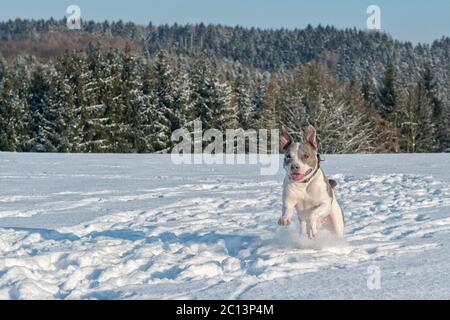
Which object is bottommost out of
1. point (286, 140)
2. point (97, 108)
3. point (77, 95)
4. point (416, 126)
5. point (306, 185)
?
point (306, 185)

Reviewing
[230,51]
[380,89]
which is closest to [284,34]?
[230,51]

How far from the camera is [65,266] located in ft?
16.4

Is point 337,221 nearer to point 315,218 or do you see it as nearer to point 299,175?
point 315,218

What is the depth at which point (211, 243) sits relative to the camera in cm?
591

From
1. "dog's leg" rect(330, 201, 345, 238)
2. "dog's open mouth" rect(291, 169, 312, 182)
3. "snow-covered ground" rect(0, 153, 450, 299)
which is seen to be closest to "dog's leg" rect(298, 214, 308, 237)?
"snow-covered ground" rect(0, 153, 450, 299)

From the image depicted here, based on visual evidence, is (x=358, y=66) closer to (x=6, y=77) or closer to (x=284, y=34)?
(x=284, y=34)

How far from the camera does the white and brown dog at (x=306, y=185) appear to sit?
16.9 ft

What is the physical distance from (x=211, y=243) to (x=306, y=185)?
46.0 inches

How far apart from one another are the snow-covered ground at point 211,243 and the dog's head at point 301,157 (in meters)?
0.65

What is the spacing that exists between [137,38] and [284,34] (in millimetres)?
41297

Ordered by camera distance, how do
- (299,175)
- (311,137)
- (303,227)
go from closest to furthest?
(299,175), (311,137), (303,227)

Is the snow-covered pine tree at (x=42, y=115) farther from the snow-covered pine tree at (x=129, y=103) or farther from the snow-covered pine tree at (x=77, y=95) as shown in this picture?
Answer: the snow-covered pine tree at (x=129, y=103)

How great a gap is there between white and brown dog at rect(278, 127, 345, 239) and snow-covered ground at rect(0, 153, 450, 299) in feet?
0.96

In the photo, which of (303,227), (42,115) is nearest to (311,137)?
(303,227)
